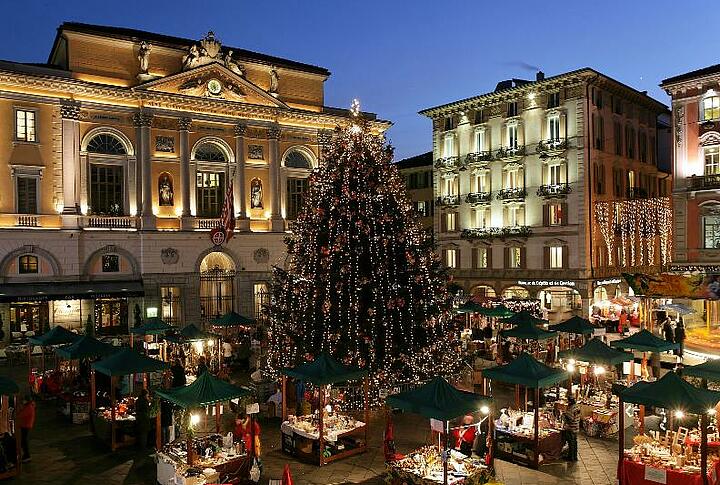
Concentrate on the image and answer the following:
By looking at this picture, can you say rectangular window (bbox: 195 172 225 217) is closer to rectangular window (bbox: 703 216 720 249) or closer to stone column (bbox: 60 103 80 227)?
stone column (bbox: 60 103 80 227)

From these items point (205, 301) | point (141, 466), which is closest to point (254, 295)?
point (205, 301)

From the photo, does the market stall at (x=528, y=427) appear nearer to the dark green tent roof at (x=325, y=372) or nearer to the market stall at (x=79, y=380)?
the dark green tent roof at (x=325, y=372)

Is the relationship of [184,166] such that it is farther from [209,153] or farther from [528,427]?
[528,427]

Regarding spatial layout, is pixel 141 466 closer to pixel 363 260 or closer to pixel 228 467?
pixel 228 467

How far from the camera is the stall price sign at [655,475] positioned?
1266 centimetres

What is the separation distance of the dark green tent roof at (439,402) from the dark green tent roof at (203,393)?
371 centimetres

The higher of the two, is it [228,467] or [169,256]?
[169,256]

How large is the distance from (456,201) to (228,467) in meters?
41.2

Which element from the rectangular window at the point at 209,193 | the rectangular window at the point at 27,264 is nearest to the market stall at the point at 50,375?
the rectangular window at the point at 27,264

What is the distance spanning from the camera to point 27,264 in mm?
34031

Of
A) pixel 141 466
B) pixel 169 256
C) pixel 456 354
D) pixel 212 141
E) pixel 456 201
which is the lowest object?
pixel 141 466

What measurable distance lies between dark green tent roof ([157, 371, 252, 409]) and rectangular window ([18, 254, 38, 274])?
78.0 feet

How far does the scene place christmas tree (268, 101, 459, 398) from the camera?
18.9 metres

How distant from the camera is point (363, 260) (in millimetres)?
19156
